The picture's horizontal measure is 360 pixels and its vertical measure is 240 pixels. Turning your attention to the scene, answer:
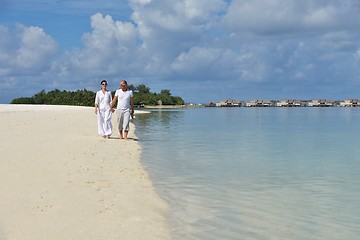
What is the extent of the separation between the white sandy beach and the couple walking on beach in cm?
450

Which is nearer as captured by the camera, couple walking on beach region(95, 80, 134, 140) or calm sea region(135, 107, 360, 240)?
calm sea region(135, 107, 360, 240)

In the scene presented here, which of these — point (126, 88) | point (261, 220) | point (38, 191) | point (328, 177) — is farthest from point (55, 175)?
point (126, 88)

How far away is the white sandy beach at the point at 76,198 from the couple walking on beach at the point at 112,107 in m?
4.50

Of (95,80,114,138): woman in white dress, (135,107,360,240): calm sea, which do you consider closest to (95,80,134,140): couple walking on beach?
(95,80,114,138): woman in white dress

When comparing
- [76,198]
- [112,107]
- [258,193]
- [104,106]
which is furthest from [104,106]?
[76,198]

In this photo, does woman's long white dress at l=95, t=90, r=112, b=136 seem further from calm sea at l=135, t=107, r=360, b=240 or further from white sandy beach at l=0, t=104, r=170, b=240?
white sandy beach at l=0, t=104, r=170, b=240

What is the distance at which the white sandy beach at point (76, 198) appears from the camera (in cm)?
527

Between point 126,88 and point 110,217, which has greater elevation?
point 126,88

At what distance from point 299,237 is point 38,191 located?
171 inches

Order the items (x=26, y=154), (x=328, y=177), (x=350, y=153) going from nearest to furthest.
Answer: (x=328, y=177) < (x=26, y=154) < (x=350, y=153)

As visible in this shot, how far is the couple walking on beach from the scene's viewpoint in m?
16.6

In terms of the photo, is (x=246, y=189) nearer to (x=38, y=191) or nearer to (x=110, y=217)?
(x=110, y=217)

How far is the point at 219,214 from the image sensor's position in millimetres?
6449

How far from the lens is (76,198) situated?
22.6 feet
